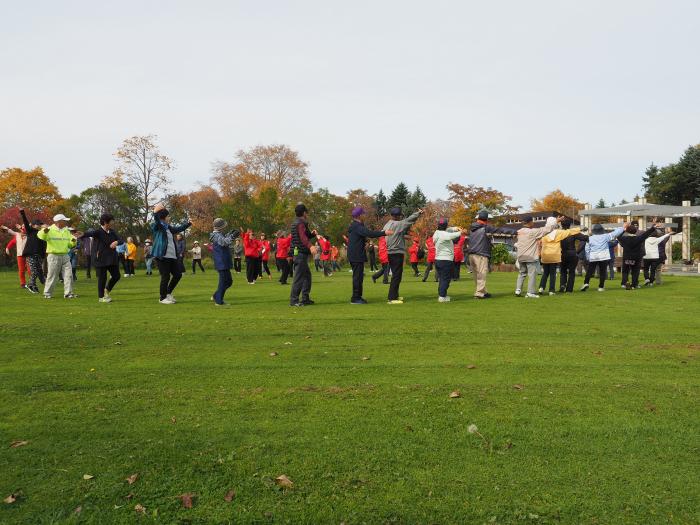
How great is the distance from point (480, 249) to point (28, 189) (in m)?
57.6

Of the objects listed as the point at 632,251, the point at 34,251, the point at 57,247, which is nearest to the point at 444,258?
the point at 632,251

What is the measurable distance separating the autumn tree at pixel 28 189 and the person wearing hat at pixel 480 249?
54254 mm

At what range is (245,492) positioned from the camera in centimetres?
355

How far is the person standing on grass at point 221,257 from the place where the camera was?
13062mm

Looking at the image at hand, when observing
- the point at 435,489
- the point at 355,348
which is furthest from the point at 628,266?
the point at 435,489

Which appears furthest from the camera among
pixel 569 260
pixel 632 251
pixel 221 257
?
pixel 632 251

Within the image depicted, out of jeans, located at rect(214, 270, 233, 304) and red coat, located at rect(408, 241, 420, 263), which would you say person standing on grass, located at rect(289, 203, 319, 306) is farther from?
red coat, located at rect(408, 241, 420, 263)

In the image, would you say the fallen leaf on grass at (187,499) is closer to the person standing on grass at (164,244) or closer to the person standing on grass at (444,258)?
the person standing on grass at (164,244)

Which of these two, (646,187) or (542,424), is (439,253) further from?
(646,187)

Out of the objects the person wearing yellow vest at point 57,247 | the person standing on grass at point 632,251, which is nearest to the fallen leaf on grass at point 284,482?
the person wearing yellow vest at point 57,247

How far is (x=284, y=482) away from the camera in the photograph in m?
3.66

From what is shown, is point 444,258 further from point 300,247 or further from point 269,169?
point 269,169

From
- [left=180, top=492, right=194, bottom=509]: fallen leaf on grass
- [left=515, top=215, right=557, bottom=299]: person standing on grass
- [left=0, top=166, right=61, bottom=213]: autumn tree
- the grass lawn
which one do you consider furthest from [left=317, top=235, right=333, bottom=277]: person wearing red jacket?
[left=0, top=166, right=61, bottom=213]: autumn tree

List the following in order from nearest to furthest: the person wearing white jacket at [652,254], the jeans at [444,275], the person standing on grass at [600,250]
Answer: the jeans at [444,275] < the person standing on grass at [600,250] < the person wearing white jacket at [652,254]
